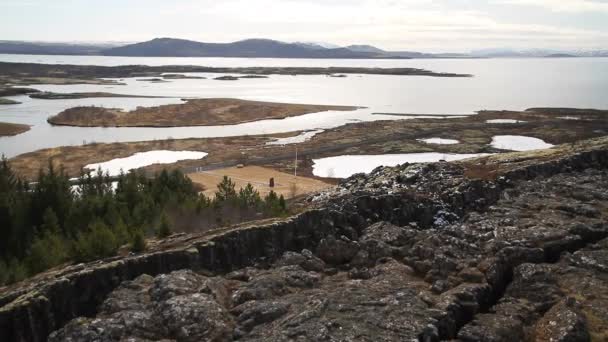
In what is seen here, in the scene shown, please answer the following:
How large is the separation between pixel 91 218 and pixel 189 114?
96837 mm

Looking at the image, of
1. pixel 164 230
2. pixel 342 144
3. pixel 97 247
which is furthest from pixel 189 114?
pixel 97 247

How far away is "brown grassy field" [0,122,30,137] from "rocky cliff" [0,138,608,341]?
90740 mm

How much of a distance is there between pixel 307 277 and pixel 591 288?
9.92 metres

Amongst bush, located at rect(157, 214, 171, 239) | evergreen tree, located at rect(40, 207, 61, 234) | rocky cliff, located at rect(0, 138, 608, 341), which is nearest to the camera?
rocky cliff, located at rect(0, 138, 608, 341)

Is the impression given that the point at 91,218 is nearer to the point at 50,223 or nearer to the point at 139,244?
the point at 50,223

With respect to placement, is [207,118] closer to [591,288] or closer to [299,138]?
[299,138]

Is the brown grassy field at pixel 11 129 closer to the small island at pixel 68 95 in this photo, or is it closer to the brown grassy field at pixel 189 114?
the brown grassy field at pixel 189 114

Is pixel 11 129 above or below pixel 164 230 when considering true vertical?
below

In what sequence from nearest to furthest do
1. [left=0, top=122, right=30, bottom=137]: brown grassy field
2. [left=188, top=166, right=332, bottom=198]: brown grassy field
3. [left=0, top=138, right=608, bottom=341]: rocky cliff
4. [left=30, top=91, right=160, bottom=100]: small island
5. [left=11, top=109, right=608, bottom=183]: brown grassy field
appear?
[left=0, top=138, right=608, bottom=341]: rocky cliff → [left=188, top=166, right=332, bottom=198]: brown grassy field → [left=11, top=109, right=608, bottom=183]: brown grassy field → [left=0, top=122, right=30, bottom=137]: brown grassy field → [left=30, top=91, right=160, bottom=100]: small island

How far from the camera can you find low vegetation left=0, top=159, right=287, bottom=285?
2567cm

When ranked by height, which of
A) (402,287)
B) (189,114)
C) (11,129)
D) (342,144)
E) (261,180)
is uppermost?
(402,287)

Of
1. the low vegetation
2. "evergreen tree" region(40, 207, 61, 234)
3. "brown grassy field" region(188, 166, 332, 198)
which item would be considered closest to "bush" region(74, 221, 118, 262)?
the low vegetation

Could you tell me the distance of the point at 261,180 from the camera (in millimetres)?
63594

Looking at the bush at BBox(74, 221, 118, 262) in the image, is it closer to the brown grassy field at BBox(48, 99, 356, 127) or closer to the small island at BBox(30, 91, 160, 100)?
the brown grassy field at BBox(48, 99, 356, 127)
